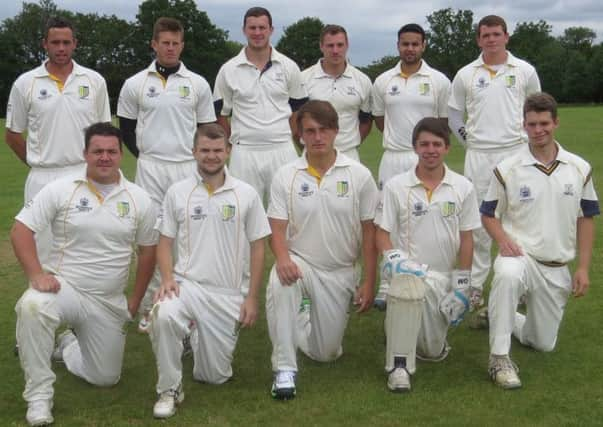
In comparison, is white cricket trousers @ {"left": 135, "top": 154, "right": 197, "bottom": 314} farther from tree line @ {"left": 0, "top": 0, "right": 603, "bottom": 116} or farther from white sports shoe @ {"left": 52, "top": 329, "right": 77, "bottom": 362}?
tree line @ {"left": 0, "top": 0, "right": 603, "bottom": 116}

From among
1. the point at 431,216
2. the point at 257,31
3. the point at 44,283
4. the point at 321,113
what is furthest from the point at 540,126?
the point at 44,283

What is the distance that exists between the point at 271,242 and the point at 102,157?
1141 mm

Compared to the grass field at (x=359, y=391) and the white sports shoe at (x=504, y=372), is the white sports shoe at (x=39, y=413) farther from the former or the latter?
the white sports shoe at (x=504, y=372)

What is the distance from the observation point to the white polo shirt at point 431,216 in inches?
177

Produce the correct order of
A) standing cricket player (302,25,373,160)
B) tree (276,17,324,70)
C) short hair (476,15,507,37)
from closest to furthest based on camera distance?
short hair (476,15,507,37) < standing cricket player (302,25,373,160) < tree (276,17,324,70)

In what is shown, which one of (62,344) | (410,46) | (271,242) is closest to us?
(271,242)

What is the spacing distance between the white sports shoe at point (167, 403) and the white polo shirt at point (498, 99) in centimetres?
326

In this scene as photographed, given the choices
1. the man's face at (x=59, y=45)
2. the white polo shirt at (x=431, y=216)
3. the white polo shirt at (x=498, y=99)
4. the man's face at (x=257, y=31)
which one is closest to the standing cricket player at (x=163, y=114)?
the man's face at (x=59, y=45)

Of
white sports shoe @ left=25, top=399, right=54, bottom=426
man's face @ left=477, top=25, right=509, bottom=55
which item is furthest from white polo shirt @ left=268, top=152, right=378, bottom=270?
man's face @ left=477, top=25, right=509, bottom=55

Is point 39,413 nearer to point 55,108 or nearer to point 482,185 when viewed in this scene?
point 55,108

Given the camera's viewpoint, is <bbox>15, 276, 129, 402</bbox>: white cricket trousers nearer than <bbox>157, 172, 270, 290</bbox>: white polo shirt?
Yes

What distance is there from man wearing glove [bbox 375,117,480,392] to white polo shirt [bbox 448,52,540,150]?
140 centimetres

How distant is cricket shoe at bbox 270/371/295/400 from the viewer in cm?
409

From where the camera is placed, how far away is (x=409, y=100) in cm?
610
